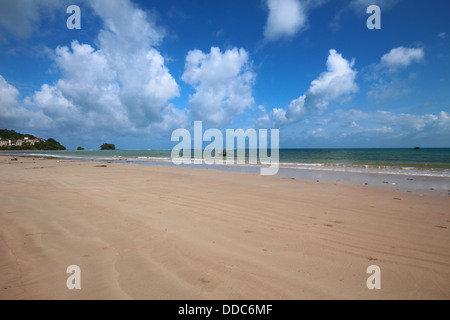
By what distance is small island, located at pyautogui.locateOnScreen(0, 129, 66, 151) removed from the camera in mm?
116938

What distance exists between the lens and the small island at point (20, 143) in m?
117

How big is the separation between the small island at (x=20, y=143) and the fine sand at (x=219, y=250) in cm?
15308

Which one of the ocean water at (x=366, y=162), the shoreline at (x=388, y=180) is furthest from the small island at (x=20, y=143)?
the shoreline at (x=388, y=180)

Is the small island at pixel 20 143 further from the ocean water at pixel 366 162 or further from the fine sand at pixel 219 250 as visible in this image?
the fine sand at pixel 219 250

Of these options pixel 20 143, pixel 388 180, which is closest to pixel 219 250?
pixel 388 180

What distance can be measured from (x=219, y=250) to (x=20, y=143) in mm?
174094

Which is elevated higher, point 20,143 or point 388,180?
point 20,143

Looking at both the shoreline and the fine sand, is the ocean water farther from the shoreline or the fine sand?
the fine sand

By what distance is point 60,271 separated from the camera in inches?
112

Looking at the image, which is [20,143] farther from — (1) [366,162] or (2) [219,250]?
(2) [219,250]

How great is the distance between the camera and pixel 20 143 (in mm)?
126500
